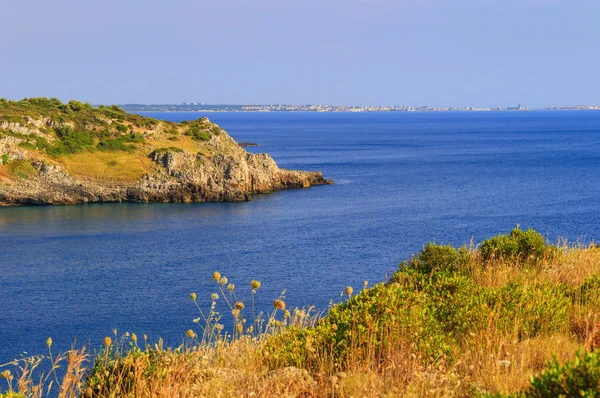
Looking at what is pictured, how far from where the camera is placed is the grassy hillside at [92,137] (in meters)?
71.1

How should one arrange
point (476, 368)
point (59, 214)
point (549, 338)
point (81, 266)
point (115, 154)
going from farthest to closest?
1. point (115, 154)
2. point (59, 214)
3. point (81, 266)
4. point (549, 338)
5. point (476, 368)

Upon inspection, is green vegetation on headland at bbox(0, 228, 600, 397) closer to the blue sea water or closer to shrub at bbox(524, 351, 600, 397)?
shrub at bbox(524, 351, 600, 397)

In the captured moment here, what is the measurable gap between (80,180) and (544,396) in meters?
69.0

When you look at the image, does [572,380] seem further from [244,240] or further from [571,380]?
[244,240]

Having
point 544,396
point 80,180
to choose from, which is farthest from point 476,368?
point 80,180

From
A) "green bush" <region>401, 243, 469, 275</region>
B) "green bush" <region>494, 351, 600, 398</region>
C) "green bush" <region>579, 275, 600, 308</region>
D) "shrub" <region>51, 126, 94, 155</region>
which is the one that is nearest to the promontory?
"shrub" <region>51, 126, 94, 155</region>

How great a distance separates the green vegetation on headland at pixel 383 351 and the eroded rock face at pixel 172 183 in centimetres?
6163

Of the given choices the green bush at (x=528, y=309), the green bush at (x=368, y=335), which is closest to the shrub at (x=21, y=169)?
the green bush at (x=368, y=335)

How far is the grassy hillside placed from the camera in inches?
2800

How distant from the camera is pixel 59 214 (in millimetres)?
61938

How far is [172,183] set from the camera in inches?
2761

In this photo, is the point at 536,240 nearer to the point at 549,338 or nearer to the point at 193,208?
the point at 549,338

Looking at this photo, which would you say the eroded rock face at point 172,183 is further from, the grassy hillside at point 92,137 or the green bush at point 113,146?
the green bush at point 113,146

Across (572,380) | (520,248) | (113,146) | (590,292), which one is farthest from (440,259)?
(113,146)
